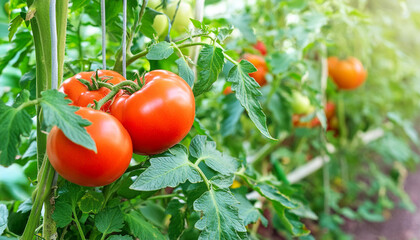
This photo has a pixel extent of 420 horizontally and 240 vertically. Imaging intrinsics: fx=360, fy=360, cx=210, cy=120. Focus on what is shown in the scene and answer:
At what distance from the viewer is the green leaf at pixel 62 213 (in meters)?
0.39

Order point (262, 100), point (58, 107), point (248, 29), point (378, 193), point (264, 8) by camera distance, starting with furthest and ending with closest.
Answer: point (378, 193) → point (264, 8) → point (262, 100) → point (248, 29) → point (58, 107)

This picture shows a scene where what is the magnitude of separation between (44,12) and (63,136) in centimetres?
15

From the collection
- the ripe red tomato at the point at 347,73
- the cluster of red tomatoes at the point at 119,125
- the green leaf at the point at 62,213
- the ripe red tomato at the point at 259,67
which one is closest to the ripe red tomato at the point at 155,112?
the cluster of red tomatoes at the point at 119,125

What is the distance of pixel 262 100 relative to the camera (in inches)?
40.3

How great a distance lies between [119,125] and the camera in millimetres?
352

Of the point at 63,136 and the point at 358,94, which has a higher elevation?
the point at 63,136

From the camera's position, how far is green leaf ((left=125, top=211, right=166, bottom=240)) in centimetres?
43

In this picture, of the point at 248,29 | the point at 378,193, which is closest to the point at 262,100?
the point at 248,29

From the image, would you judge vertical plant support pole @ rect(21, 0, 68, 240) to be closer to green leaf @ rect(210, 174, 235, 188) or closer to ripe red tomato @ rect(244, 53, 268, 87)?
green leaf @ rect(210, 174, 235, 188)

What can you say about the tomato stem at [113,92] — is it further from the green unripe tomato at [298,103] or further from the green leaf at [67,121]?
the green unripe tomato at [298,103]

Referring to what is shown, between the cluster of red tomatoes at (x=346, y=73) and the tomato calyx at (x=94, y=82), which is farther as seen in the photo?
the cluster of red tomatoes at (x=346, y=73)

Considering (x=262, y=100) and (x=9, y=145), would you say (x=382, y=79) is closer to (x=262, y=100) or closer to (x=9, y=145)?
(x=262, y=100)

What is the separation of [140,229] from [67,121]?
7.5 inches

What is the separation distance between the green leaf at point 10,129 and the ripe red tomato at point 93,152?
26 mm
